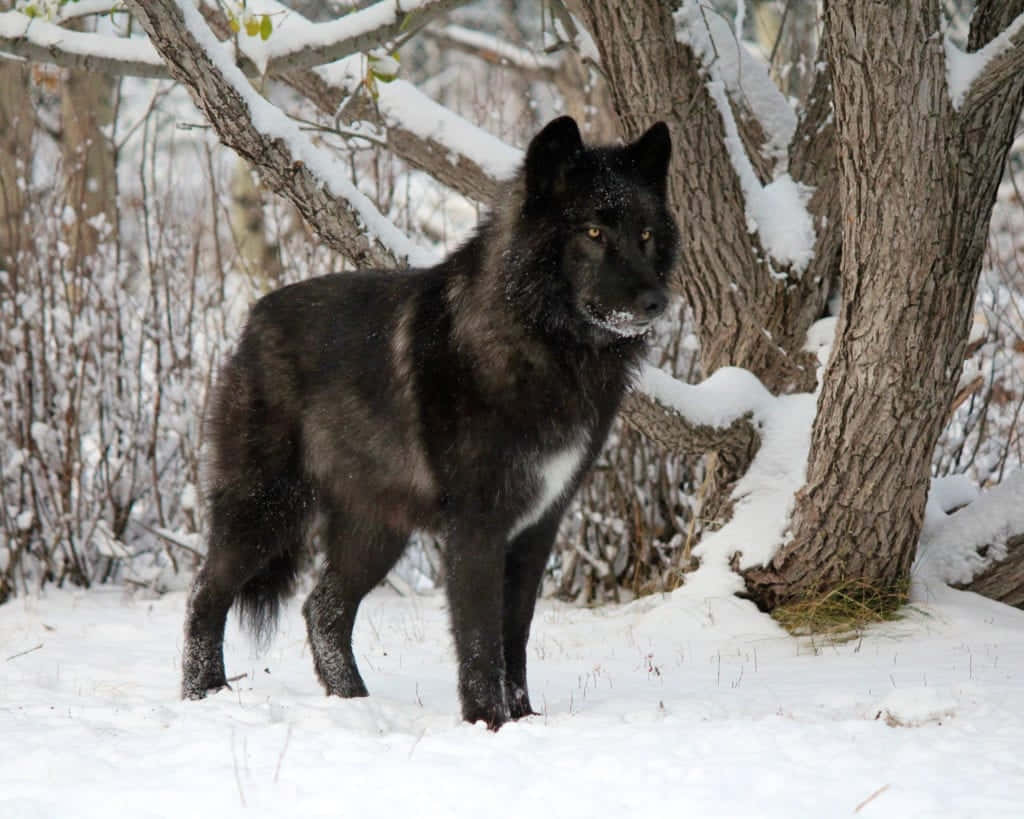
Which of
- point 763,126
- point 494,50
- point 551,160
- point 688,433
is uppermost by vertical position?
point 494,50

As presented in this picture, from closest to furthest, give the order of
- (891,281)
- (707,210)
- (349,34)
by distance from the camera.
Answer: (891,281) → (349,34) → (707,210)

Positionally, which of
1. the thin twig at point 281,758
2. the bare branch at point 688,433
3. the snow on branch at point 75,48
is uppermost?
the snow on branch at point 75,48

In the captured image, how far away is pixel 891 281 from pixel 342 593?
8.27 feet

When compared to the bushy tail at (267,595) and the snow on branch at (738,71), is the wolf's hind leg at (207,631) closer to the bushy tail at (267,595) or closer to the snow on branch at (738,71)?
the bushy tail at (267,595)

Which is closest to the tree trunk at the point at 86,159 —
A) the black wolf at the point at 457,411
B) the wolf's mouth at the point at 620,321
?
the black wolf at the point at 457,411

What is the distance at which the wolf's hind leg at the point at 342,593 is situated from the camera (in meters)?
4.19

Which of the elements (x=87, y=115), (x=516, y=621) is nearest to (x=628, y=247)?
(x=516, y=621)

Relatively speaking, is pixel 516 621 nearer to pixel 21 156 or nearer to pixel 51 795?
pixel 51 795

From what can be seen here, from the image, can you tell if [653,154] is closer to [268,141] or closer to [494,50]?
[268,141]

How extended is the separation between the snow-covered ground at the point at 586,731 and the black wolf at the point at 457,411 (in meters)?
0.38

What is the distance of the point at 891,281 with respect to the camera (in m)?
4.44

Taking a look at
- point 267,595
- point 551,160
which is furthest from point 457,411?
point 267,595

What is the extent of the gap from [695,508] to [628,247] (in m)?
2.77

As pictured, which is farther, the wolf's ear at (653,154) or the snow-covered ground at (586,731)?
the wolf's ear at (653,154)
